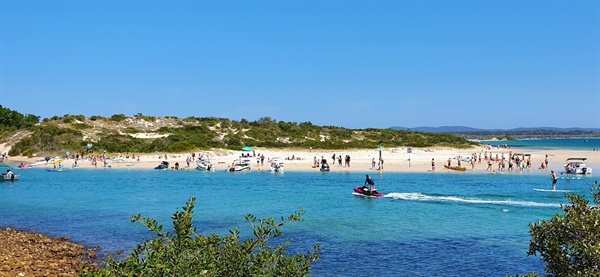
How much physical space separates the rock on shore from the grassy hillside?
52259mm

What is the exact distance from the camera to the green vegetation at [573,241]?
764 centimetres

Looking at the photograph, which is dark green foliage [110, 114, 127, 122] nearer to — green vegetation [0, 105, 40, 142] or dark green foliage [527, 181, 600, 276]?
green vegetation [0, 105, 40, 142]

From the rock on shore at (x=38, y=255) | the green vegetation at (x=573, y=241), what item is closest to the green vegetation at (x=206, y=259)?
the green vegetation at (x=573, y=241)

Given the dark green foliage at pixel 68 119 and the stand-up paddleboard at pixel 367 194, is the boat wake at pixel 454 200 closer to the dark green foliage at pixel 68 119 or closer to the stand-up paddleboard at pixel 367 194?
the stand-up paddleboard at pixel 367 194

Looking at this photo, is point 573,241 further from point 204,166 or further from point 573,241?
point 204,166

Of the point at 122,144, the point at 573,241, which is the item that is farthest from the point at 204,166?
the point at 573,241

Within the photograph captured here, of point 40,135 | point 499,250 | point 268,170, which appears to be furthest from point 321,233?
point 40,135

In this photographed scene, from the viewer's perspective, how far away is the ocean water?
61.6ft

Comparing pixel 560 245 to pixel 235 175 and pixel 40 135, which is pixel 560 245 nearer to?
pixel 235 175

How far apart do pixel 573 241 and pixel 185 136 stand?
77.7 meters

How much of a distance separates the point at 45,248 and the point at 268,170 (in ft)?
128

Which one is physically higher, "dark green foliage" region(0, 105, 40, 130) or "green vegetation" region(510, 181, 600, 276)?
"dark green foliage" region(0, 105, 40, 130)

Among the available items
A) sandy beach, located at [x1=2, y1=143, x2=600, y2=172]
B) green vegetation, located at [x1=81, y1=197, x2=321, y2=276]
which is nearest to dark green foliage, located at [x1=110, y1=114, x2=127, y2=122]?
sandy beach, located at [x1=2, y1=143, x2=600, y2=172]

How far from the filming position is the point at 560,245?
27.7 ft
